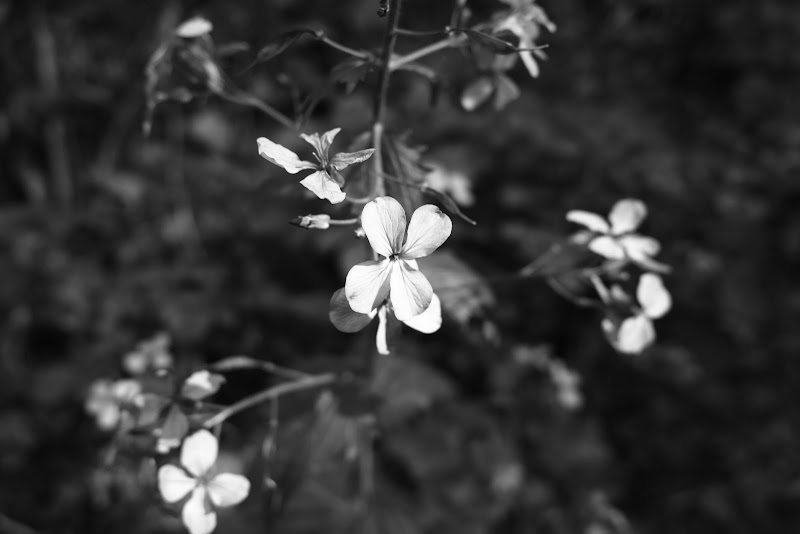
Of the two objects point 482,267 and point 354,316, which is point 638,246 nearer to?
point 354,316

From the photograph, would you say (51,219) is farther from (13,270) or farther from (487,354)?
(487,354)

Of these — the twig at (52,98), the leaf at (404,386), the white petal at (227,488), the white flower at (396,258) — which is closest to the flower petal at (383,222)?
the white flower at (396,258)

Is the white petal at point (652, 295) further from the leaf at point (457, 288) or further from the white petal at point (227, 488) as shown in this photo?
the white petal at point (227, 488)

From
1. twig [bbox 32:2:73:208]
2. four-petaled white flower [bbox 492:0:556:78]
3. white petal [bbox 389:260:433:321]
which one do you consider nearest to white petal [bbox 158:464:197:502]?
white petal [bbox 389:260:433:321]

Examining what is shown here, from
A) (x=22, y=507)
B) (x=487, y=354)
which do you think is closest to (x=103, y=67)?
(x=22, y=507)

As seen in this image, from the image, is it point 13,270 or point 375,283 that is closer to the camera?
point 375,283
